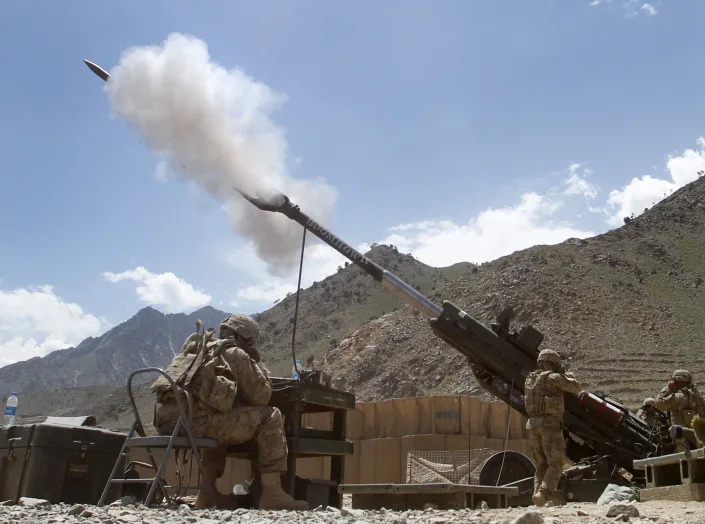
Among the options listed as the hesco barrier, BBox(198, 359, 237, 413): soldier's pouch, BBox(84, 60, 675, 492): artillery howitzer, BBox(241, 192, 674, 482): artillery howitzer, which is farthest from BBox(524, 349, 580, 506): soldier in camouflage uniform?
the hesco barrier

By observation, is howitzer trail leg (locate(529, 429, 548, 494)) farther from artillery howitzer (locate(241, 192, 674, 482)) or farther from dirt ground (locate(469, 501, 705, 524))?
dirt ground (locate(469, 501, 705, 524))

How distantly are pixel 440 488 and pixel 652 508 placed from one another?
1.81 meters

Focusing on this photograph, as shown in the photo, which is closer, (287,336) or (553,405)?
(553,405)

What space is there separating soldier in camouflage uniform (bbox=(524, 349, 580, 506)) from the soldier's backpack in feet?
13.3

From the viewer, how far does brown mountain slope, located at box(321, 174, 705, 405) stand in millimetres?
36594

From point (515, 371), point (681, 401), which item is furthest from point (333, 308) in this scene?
point (681, 401)

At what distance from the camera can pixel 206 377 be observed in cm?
654

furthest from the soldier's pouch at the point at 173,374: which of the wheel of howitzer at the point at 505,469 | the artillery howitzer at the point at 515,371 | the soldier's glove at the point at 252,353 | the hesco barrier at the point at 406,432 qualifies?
the hesco barrier at the point at 406,432

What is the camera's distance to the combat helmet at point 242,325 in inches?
279

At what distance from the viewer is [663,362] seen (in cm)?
3578

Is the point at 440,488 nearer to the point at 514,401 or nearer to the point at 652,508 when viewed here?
the point at 652,508

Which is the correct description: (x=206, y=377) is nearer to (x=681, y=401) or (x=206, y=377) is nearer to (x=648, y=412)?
(x=681, y=401)

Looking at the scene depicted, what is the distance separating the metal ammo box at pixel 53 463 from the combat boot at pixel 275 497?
64.8 inches

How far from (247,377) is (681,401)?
5.88m
